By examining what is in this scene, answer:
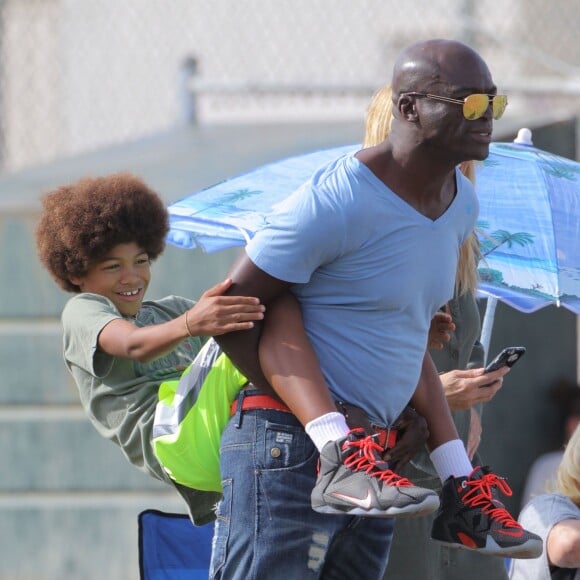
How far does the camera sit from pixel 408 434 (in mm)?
2838

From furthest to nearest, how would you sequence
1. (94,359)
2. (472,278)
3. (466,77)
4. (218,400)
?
(472,278) → (94,359) → (218,400) → (466,77)

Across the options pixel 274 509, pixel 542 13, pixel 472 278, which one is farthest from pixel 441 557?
pixel 542 13

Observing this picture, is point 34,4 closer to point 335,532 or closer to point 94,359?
point 94,359

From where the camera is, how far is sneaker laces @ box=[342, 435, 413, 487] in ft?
7.97

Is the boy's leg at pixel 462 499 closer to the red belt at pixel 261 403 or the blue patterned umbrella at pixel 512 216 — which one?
the red belt at pixel 261 403

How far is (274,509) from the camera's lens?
257cm

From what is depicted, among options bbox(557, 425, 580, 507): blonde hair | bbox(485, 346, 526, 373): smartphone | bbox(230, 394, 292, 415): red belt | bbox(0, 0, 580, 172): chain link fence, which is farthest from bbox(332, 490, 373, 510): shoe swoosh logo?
bbox(0, 0, 580, 172): chain link fence

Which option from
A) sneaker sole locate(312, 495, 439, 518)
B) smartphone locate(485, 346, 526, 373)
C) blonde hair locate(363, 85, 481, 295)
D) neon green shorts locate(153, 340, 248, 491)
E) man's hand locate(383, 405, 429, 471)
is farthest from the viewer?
blonde hair locate(363, 85, 481, 295)

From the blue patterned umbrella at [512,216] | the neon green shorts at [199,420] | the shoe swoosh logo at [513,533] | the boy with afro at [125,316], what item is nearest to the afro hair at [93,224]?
the boy with afro at [125,316]

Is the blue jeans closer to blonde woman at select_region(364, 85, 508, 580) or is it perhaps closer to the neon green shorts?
the neon green shorts

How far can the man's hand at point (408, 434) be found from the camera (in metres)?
2.84

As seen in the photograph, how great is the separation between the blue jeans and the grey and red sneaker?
0.11 meters

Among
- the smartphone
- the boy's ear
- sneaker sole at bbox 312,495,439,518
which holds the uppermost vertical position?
the boy's ear

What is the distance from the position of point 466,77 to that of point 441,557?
1.52m
